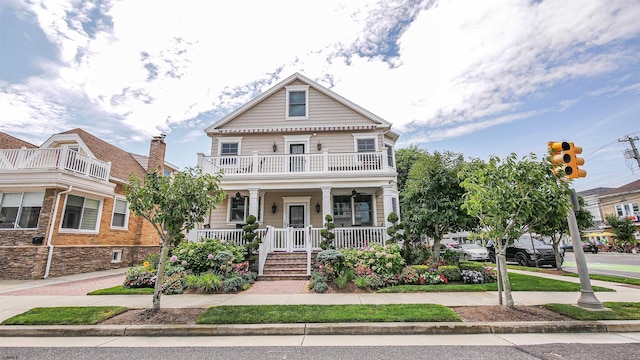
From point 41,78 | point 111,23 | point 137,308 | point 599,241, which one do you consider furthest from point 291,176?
point 599,241

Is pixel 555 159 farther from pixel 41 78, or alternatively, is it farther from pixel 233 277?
pixel 41 78

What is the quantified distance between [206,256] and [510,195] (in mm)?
9077

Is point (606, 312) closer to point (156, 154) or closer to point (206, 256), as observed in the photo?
point (206, 256)

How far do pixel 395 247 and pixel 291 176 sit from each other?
5176 mm

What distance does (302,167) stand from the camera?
40.1 feet

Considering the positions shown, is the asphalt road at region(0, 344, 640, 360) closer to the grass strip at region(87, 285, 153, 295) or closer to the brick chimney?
the grass strip at region(87, 285, 153, 295)

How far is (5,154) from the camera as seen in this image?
11.8 m

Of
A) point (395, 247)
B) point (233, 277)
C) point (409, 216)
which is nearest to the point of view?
point (233, 277)

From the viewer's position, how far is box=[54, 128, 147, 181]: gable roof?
15.5 meters

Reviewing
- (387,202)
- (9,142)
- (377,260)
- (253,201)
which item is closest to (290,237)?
(253,201)

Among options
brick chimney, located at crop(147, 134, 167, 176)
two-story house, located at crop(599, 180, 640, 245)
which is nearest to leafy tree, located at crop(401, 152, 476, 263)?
brick chimney, located at crop(147, 134, 167, 176)

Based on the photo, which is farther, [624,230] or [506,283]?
[624,230]

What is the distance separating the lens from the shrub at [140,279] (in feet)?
28.3

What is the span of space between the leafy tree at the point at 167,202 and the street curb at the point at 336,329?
99 centimetres
